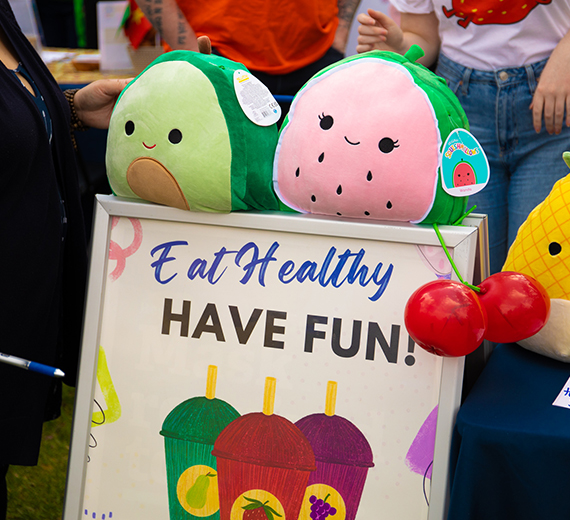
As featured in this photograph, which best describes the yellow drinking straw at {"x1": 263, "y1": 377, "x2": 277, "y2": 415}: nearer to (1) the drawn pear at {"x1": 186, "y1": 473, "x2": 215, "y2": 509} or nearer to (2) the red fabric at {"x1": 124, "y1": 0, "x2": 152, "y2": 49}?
(1) the drawn pear at {"x1": 186, "y1": 473, "x2": 215, "y2": 509}

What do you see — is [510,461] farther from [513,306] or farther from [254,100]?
[254,100]

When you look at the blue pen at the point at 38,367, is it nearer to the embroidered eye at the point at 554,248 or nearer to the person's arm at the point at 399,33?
the embroidered eye at the point at 554,248

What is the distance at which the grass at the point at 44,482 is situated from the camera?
1385 mm

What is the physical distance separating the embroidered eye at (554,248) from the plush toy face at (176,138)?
489 mm

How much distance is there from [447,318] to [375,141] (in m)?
0.26

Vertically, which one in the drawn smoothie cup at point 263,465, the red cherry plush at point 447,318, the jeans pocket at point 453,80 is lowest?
the drawn smoothie cup at point 263,465

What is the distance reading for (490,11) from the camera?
1171 mm

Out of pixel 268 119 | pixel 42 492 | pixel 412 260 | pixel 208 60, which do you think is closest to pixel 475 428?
pixel 412 260

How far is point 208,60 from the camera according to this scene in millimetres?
825

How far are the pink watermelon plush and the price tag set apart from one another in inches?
1.7

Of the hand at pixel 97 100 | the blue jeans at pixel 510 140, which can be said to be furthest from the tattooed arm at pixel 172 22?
the blue jeans at pixel 510 140

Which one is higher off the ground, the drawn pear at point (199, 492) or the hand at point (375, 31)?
the hand at point (375, 31)

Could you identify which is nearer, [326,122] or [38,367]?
[38,367]

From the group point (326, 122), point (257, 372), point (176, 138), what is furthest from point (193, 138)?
point (257, 372)
